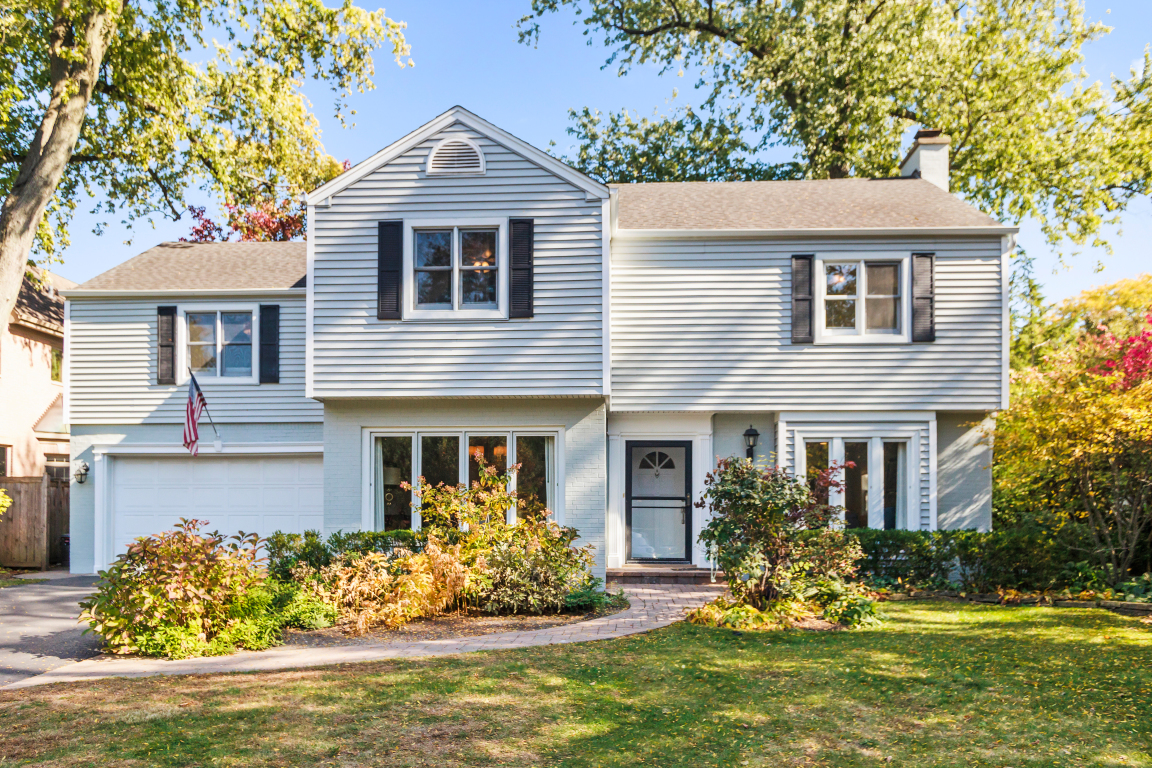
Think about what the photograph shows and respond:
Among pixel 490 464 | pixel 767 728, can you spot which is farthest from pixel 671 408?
pixel 767 728

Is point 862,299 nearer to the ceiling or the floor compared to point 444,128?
nearer to the floor

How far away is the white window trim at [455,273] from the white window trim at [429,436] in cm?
178

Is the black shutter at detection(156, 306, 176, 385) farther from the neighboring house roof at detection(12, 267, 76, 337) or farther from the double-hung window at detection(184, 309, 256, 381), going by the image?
the neighboring house roof at detection(12, 267, 76, 337)

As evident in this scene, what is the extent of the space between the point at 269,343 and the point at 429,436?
4209mm

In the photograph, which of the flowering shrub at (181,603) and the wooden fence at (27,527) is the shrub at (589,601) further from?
the wooden fence at (27,527)

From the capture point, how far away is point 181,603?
761cm

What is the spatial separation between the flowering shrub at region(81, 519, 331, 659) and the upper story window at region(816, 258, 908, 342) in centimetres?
916

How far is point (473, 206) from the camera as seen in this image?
11.4 m

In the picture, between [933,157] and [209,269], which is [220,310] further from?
[933,157]

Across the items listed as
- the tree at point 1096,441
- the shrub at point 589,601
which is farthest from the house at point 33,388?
the tree at point 1096,441

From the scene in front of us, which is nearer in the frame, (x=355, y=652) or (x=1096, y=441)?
(x=355, y=652)

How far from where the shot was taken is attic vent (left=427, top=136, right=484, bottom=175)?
1141 centimetres

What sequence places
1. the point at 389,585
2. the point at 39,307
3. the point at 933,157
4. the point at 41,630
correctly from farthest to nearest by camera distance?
the point at 39,307 < the point at 933,157 < the point at 389,585 < the point at 41,630

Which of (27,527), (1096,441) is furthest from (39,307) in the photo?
(1096,441)
